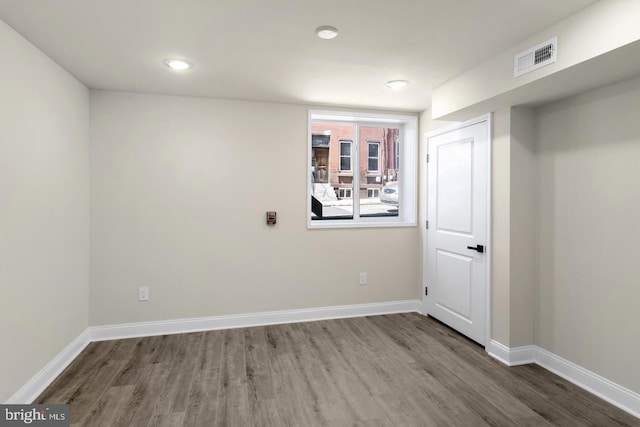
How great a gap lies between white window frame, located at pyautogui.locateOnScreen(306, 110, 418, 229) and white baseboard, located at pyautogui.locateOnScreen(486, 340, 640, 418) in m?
1.77

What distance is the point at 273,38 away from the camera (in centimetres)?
228

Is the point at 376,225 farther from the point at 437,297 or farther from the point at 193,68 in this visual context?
the point at 193,68

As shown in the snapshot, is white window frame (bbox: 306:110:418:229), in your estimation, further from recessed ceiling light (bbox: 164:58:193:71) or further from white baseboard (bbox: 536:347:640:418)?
white baseboard (bbox: 536:347:640:418)

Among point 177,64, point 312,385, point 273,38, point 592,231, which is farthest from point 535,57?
point 312,385

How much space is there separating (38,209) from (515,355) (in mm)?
3849

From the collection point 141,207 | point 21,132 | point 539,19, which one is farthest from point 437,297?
point 21,132

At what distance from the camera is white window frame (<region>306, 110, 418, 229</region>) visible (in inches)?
157

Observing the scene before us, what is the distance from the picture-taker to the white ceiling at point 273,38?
192cm

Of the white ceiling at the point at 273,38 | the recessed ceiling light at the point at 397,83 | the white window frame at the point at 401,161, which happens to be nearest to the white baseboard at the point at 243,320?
the white window frame at the point at 401,161

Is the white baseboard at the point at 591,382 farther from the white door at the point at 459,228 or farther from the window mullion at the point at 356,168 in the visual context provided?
the window mullion at the point at 356,168

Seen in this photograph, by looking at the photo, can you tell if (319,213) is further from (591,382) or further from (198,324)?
(591,382)

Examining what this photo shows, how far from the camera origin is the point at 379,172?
4387 millimetres

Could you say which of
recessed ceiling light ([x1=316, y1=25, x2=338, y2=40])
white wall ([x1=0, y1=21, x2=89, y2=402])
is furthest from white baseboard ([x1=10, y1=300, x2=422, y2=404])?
recessed ceiling light ([x1=316, y1=25, x2=338, y2=40])

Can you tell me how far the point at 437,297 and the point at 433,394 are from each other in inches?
62.0
